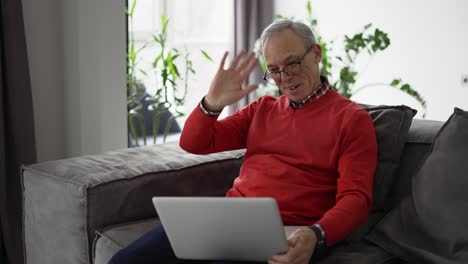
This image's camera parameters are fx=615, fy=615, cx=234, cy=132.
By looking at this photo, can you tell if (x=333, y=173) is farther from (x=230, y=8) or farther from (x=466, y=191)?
(x=230, y=8)

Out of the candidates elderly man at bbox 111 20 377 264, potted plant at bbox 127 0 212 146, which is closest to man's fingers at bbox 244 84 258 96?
elderly man at bbox 111 20 377 264

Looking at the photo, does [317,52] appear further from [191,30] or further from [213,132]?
[191,30]

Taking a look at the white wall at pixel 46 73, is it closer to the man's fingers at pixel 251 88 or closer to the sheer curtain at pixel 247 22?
the man's fingers at pixel 251 88

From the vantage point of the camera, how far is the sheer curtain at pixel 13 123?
265 cm

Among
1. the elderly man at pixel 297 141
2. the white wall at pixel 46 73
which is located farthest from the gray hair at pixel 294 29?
the white wall at pixel 46 73

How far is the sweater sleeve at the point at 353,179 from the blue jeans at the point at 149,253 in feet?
1.37

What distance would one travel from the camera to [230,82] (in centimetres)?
178

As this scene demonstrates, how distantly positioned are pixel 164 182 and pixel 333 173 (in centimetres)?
62

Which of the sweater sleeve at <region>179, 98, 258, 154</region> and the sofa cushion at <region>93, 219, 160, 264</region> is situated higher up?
the sweater sleeve at <region>179, 98, 258, 154</region>

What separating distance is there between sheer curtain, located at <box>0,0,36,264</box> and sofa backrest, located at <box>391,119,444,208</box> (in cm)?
167

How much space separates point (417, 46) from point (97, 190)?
8.12 feet

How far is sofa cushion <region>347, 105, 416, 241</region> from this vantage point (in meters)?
1.83

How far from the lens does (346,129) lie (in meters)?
1.71

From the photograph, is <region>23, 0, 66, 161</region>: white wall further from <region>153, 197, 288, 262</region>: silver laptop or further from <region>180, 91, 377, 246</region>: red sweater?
<region>153, 197, 288, 262</region>: silver laptop
